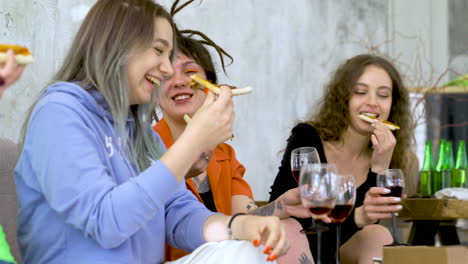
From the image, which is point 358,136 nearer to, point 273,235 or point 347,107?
point 347,107

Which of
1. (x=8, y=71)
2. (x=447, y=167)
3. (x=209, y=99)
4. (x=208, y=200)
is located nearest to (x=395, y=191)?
(x=208, y=200)

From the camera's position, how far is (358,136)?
2793mm

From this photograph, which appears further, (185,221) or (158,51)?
(185,221)

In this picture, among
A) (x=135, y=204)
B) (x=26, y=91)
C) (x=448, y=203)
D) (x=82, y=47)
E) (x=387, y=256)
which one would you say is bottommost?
(x=448, y=203)

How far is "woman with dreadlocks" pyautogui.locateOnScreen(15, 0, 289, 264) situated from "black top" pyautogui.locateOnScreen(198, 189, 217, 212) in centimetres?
60

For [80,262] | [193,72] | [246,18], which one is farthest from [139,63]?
[246,18]

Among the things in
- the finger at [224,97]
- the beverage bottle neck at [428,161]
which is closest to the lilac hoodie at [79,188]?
the finger at [224,97]

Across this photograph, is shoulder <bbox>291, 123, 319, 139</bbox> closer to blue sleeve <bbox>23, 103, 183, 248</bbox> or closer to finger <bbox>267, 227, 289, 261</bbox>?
finger <bbox>267, 227, 289, 261</bbox>

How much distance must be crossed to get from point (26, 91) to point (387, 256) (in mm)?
1569

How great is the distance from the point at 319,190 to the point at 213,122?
341 mm

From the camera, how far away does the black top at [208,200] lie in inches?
92.8

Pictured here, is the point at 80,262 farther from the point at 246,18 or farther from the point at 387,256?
the point at 246,18

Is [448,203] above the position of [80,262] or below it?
below

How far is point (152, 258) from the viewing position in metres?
1.66
